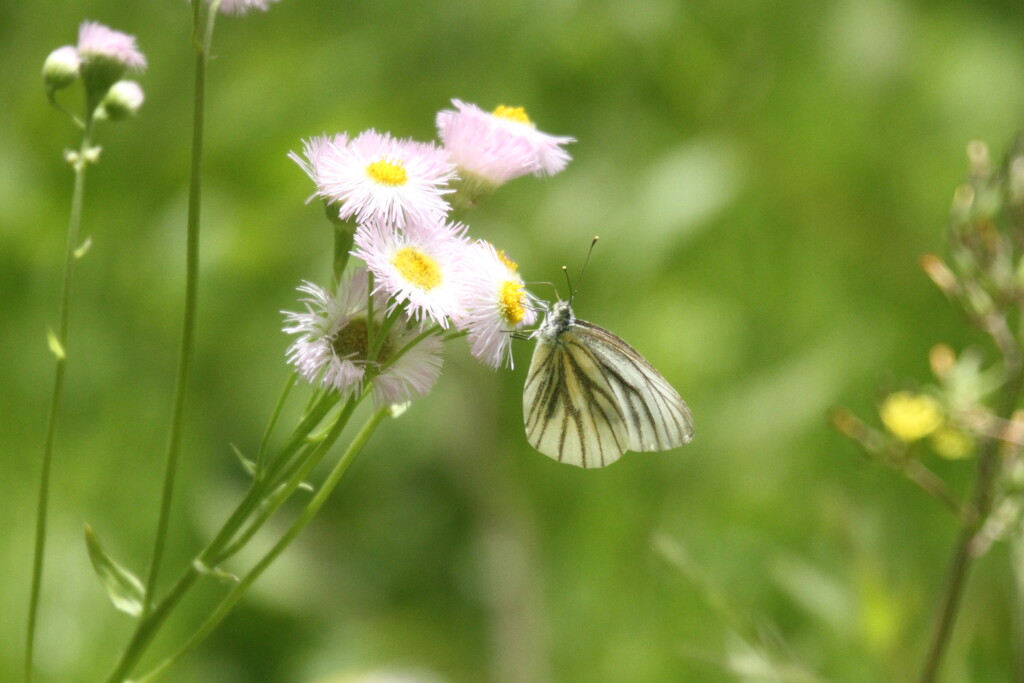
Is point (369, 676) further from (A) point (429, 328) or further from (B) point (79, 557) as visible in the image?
(A) point (429, 328)

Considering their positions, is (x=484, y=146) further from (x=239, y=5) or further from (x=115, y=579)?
(x=115, y=579)

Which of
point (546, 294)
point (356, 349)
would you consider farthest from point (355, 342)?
point (546, 294)

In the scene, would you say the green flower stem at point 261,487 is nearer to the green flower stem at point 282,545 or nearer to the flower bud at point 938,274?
the green flower stem at point 282,545

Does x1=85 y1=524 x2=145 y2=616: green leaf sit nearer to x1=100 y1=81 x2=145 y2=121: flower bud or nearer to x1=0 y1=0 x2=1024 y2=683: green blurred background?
x1=100 y1=81 x2=145 y2=121: flower bud

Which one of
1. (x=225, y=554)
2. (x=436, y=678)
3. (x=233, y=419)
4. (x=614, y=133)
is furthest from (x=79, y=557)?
(x=614, y=133)

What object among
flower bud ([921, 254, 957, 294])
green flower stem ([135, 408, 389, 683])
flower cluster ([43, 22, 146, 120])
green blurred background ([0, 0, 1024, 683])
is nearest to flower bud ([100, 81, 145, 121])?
flower cluster ([43, 22, 146, 120])
